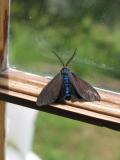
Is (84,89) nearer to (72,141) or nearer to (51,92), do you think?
(51,92)

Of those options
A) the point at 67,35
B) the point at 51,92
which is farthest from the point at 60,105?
the point at 67,35

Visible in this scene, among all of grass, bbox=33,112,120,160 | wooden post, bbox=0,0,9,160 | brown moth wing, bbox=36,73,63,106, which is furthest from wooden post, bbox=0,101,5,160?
grass, bbox=33,112,120,160

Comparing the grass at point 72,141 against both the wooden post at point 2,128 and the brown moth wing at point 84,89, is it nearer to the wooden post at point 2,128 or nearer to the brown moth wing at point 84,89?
the wooden post at point 2,128

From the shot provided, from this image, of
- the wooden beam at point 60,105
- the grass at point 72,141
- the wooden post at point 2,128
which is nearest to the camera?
the wooden beam at point 60,105

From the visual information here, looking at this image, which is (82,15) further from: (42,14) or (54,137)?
(54,137)

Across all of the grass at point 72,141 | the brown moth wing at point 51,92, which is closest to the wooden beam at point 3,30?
the brown moth wing at point 51,92

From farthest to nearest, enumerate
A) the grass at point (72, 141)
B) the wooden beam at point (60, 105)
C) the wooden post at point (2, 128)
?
the grass at point (72, 141)
the wooden post at point (2, 128)
the wooden beam at point (60, 105)

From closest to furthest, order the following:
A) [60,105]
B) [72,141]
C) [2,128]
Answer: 1. [60,105]
2. [2,128]
3. [72,141]
